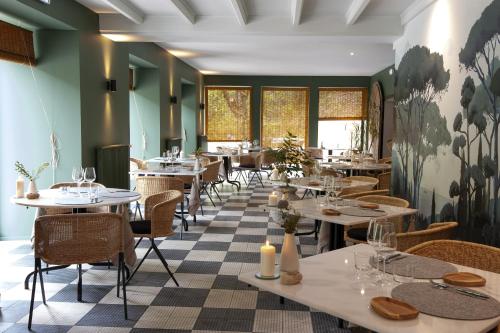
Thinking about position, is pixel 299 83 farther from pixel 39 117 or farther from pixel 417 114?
pixel 39 117

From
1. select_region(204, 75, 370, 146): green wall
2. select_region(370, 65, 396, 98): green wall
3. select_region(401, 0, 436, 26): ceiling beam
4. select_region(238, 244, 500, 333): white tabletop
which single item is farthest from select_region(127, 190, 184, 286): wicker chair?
select_region(204, 75, 370, 146): green wall

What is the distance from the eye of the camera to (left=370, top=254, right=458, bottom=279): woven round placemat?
204 cm

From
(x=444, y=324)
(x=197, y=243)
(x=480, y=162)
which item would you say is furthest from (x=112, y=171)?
(x=444, y=324)

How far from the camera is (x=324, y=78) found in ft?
46.7

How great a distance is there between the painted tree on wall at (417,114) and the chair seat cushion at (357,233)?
1342 millimetres

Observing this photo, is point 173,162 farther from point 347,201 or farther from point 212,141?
point 212,141

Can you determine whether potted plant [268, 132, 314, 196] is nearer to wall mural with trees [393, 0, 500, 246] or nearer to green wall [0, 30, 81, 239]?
wall mural with trees [393, 0, 500, 246]

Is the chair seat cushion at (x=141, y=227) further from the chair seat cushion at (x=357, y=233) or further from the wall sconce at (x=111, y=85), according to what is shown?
the wall sconce at (x=111, y=85)

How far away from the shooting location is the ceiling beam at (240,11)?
5589 millimetres

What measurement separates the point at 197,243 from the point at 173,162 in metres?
2.43

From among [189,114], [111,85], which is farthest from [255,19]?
[189,114]

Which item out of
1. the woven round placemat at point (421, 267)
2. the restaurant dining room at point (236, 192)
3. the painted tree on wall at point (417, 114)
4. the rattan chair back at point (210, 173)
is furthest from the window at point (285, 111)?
the woven round placemat at point (421, 267)

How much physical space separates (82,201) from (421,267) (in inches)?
110

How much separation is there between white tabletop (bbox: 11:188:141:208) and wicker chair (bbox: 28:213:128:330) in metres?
0.55
